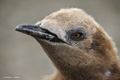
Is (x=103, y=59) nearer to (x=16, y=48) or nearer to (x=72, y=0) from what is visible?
(x=16, y=48)

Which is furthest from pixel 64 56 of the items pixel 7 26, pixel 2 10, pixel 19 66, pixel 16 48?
pixel 2 10

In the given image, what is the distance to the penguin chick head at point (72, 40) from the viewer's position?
11.1ft

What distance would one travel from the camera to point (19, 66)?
864cm

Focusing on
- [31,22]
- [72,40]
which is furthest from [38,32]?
[31,22]

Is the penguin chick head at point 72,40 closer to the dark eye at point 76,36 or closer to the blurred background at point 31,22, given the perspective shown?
the dark eye at point 76,36

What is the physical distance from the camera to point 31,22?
10.0 m

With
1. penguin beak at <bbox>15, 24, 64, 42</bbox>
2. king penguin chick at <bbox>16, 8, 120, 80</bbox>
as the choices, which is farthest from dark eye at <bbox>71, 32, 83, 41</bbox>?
penguin beak at <bbox>15, 24, 64, 42</bbox>

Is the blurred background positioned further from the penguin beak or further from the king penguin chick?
the penguin beak

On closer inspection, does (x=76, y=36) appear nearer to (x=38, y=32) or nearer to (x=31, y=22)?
(x=38, y=32)

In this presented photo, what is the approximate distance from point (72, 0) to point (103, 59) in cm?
735

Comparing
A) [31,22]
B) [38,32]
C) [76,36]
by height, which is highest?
[31,22]

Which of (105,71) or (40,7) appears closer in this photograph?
(105,71)

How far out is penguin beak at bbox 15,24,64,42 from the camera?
335cm

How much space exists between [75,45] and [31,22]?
6.64 meters
